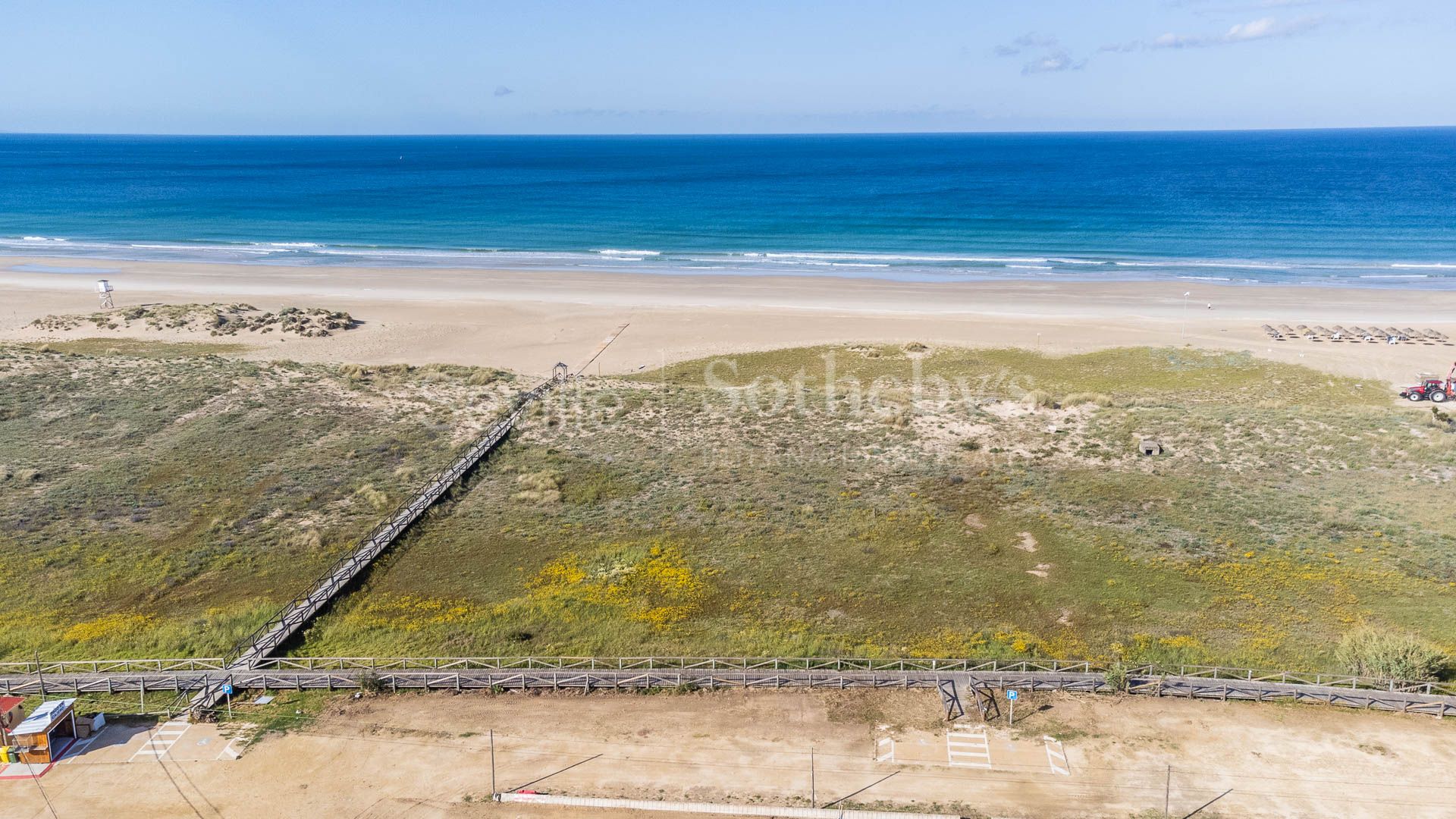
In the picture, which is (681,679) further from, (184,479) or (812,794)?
(184,479)

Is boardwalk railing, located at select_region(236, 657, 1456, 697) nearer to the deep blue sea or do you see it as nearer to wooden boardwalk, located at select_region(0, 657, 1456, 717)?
wooden boardwalk, located at select_region(0, 657, 1456, 717)

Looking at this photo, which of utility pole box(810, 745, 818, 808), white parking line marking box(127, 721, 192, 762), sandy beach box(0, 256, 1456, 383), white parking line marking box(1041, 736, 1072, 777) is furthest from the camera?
sandy beach box(0, 256, 1456, 383)

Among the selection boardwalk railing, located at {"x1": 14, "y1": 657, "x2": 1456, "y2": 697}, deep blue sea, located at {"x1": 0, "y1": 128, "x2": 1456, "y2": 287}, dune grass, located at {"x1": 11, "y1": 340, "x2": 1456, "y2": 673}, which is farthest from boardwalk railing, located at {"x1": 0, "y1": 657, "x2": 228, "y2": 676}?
deep blue sea, located at {"x1": 0, "y1": 128, "x2": 1456, "y2": 287}

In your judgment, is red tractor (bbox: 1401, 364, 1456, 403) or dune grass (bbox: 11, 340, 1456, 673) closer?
dune grass (bbox: 11, 340, 1456, 673)

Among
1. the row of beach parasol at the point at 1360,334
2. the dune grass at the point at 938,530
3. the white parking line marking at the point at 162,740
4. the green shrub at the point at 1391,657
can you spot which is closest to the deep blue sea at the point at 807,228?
the row of beach parasol at the point at 1360,334

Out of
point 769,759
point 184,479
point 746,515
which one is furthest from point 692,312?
point 769,759

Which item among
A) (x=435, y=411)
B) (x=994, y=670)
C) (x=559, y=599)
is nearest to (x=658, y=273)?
(x=435, y=411)

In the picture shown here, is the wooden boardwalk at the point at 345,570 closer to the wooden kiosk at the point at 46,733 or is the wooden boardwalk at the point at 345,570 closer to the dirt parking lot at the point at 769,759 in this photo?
the dirt parking lot at the point at 769,759
